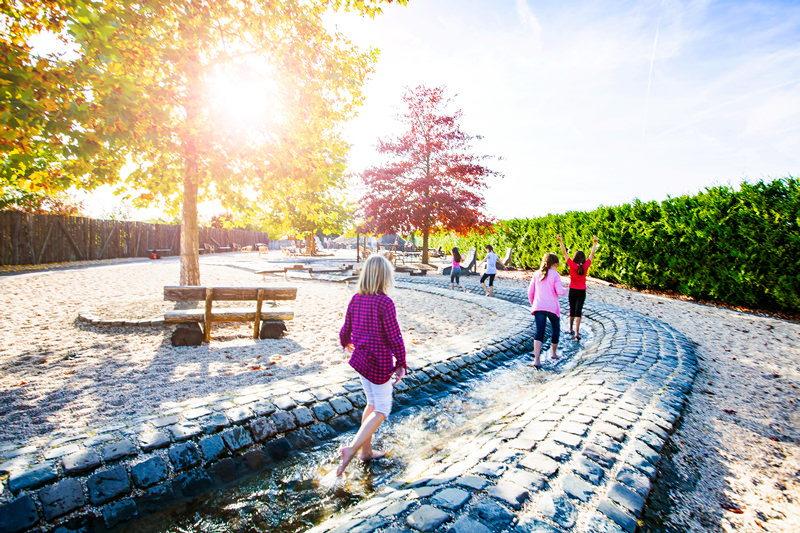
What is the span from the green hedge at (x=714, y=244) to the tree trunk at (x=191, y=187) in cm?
1333

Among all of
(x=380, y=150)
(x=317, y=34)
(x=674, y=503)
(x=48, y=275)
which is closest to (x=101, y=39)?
(x=317, y=34)

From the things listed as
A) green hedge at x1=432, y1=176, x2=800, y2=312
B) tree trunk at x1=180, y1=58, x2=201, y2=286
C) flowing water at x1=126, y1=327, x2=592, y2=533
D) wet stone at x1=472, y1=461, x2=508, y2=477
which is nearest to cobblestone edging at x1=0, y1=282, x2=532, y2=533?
flowing water at x1=126, y1=327, x2=592, y2=533

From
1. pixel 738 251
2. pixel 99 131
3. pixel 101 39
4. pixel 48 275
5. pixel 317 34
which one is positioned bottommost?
pixel 48 275

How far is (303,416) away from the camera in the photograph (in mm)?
3525

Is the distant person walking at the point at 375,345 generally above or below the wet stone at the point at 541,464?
above

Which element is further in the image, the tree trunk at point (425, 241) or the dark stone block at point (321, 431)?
the tree trunk at point (425, 241)

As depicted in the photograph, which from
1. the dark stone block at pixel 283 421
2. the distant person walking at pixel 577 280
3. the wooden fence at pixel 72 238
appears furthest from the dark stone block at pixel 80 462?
the wooden fence at pixel 72 238

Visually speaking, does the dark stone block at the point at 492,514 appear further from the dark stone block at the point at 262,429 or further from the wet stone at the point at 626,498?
the dark stone block at the point at 262,429

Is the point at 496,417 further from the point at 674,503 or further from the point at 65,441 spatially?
the point at 65,441

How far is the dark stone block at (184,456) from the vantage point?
2754mm

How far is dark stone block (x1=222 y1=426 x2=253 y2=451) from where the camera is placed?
3043mm

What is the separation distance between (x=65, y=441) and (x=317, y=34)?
7.78 metres

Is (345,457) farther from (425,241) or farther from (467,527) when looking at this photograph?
(425,241)

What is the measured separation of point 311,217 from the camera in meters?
10.2
